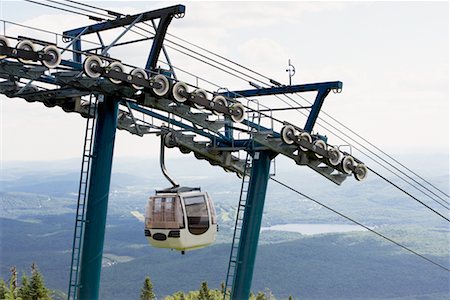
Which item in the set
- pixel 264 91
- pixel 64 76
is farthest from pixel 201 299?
pixel 64 76

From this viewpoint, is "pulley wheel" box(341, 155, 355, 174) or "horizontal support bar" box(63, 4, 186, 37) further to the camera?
"pulley wheel" box(341, 155, 355, 174)

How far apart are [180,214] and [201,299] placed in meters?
72.5

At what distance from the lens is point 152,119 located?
21391mm

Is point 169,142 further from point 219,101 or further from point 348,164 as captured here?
point 348,164

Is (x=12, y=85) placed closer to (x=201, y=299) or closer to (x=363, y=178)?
(x=363, y=178)

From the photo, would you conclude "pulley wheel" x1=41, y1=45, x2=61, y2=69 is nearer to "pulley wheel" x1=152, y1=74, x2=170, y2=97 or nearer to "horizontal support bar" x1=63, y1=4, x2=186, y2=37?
"pulley wheel" x1=152, y1=74, x2=170, y2=97

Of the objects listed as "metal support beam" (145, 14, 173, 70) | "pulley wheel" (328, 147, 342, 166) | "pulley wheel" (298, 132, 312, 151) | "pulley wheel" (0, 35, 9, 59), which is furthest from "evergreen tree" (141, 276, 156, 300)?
"pulley wheel" (0, 35, 9, 59)

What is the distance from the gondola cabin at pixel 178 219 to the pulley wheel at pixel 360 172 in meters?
5.49

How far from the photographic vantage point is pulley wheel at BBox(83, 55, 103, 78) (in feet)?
52.6

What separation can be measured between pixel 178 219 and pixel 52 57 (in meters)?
4.63

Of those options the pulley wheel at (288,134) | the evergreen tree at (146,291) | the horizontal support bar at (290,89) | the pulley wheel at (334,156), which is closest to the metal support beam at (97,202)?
the horizontal support bar at (290,89)

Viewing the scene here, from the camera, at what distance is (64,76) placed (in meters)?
16.9

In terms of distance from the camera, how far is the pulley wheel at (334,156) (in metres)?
21.3

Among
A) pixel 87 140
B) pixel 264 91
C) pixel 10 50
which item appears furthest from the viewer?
pixel 264 91
